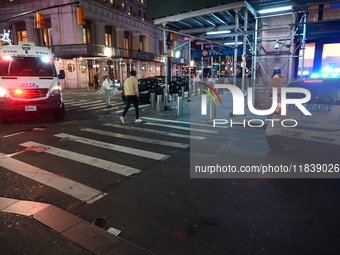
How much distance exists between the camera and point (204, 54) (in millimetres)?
20625

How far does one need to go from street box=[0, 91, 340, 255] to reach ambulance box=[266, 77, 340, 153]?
0.60 meters

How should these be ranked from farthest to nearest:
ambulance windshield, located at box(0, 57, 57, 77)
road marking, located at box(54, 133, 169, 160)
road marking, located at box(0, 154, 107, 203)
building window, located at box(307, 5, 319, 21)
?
building window, located at box(307, 5, 319, 21) < ambulance windshield, located at box(0, 57, 57, 77) < road marking, located at box(54, 133, 169, 160) < road marking, located at box(0, 154, 107, 203)

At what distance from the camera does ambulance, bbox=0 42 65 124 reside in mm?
9734

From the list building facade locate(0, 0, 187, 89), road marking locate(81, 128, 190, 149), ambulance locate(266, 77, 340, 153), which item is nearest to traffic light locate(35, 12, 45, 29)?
road marking locate(81, 128, 190, 149)

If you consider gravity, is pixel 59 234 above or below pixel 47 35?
below

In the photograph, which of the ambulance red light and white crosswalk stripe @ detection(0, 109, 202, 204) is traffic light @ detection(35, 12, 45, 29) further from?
white crosswalk stripe @ detection(0, 109, 202, 204)

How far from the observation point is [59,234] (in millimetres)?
3264

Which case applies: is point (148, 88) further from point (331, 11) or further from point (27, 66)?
point (331, 11)

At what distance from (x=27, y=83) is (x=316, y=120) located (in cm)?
979

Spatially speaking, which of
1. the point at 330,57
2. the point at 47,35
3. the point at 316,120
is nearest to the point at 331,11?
the point at 330,57

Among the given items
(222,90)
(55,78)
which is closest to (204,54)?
(222,90)

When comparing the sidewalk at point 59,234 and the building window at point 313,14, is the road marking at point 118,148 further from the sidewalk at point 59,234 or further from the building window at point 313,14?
the building window at point 313,14

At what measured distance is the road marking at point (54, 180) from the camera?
4.43 metres

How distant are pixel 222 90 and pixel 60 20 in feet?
77.6
